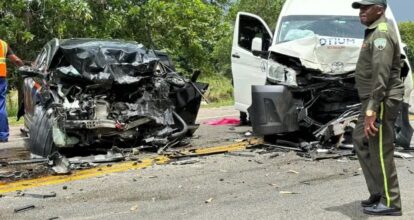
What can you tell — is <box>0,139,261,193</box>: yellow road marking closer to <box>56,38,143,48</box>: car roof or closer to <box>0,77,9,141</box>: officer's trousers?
<box>56,38,143,48</box>: car roof

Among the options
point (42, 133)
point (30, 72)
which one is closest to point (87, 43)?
point (30, 72)

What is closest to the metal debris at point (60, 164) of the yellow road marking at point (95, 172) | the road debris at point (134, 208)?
the yellow road marking at point (95, 172)

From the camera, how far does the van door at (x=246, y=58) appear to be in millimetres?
9633

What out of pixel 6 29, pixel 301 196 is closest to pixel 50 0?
pixel 6 29

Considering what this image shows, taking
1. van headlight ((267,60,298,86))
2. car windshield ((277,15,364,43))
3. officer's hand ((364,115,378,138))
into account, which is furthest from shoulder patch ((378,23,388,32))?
car windshield ((277,15,364,43))

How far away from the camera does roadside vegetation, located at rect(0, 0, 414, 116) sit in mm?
17828

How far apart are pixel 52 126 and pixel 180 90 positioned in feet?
6.97

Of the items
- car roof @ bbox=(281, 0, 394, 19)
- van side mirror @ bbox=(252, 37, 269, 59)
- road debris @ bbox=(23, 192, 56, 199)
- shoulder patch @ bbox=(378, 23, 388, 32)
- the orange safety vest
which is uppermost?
shoulder patch @ bbox=(378, 23, 388, 32)

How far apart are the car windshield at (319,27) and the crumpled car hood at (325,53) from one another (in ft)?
1.10

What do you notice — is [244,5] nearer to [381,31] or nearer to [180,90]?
[180,90]

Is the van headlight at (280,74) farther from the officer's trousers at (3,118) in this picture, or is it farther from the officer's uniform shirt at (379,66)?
the officer's trousers at (3,118)

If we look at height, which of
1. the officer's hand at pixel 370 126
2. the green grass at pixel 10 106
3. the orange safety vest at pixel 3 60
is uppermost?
the officer's hand at pixel 370 126

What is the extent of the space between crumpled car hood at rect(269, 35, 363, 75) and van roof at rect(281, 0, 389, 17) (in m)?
1.05

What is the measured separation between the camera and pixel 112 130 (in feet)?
24.1
